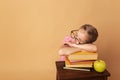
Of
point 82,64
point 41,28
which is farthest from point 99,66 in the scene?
point 41,28

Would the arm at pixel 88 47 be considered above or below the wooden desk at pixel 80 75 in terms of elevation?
above

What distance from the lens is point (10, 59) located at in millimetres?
1587

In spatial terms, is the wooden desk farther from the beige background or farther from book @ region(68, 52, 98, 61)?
the beige background

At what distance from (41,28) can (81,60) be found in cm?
49

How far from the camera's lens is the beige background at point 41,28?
153 cm

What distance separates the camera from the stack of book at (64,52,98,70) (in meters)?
1.24

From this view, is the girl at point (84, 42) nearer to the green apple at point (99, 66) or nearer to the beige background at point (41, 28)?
the green apple at point (99, 66)

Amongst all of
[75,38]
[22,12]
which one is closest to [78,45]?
[75,38]

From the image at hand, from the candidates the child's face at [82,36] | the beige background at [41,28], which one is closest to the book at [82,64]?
the child's face at [82,36]

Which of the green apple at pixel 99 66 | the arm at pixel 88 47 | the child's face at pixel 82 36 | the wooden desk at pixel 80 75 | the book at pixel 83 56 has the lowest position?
the wooden desk at pixel 80 75

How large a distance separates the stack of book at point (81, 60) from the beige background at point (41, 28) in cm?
39

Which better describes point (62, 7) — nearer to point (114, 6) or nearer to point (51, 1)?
point (51, 1)

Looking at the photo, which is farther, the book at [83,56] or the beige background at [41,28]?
the beige background at [41,28]

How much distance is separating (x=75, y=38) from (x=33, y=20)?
0.42m
